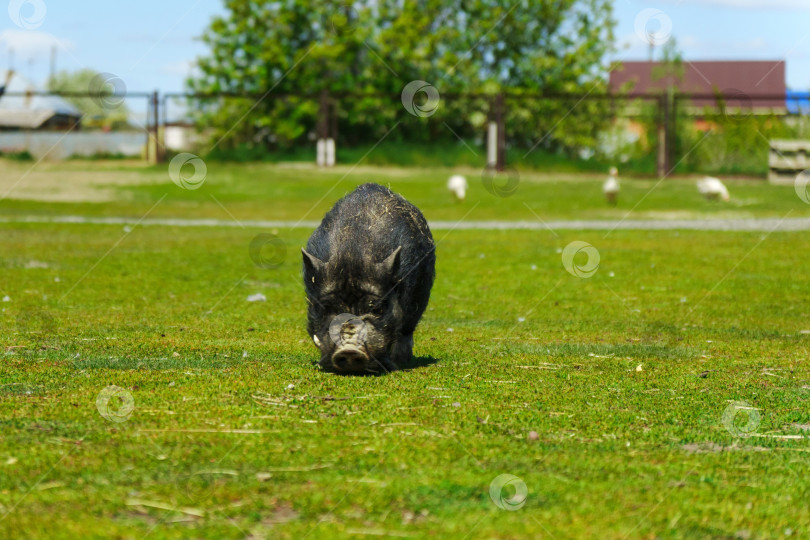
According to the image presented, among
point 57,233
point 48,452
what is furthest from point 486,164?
point 48,452

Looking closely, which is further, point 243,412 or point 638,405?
point 638,405

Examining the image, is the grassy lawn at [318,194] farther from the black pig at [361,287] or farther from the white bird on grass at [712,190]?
the black pig at [361,287]

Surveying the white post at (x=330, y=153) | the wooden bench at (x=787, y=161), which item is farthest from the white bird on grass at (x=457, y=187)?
the wooden bench at (x=787, y=161)

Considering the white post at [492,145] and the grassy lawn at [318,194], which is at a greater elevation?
the white post at [492,145]

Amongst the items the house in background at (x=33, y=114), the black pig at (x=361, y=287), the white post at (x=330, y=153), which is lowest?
the black pig at (x=361, y=287)

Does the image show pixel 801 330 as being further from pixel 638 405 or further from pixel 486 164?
pixel 486 164

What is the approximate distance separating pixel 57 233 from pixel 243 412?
659 inches

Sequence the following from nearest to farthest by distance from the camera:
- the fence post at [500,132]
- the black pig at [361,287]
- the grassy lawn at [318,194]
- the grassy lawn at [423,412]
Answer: the grassy lawn at [423,412]
the black pig at [361,287]
the grassy lawn at [318,194]
the fence post at [500,132]

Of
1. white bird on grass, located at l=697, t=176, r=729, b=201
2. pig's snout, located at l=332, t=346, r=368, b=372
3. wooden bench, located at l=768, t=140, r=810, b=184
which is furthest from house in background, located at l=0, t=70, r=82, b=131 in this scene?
pig's snout, located at l=332, t=346, r=368, b=372

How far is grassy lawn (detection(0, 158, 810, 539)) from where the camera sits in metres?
4.95

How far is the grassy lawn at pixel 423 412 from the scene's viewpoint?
495cm

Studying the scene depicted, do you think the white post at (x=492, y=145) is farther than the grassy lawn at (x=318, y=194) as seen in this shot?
Yes

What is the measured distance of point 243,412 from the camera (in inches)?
264

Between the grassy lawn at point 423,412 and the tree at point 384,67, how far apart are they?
26433mm
